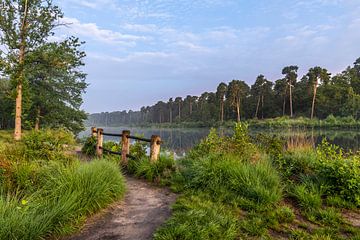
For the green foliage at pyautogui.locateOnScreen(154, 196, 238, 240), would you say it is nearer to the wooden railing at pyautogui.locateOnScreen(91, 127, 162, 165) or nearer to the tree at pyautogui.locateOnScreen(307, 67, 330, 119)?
the wooden railing at pyautogui.locateOnScreen(91, 127, 162, 165)

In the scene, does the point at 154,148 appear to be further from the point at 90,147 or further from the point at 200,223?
the point at 90,147

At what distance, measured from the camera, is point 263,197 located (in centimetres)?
442

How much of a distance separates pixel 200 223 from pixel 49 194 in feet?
8.11

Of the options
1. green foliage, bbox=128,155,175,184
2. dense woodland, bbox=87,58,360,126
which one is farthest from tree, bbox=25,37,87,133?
dense woodland, bbox=87,58,360,126

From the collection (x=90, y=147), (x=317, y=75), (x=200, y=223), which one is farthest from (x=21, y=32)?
(x=317, y=75)

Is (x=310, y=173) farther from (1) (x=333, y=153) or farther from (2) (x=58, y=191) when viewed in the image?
(2) (x=58, y=191)

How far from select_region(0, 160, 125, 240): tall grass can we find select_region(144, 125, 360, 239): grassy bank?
1321mm

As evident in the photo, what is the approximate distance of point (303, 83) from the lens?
65.2 m

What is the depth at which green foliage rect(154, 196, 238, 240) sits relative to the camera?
3035mm

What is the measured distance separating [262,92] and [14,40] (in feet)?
193

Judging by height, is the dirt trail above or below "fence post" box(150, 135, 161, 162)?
below

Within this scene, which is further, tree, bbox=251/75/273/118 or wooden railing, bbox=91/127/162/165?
tree, bbox=251/75/273/118

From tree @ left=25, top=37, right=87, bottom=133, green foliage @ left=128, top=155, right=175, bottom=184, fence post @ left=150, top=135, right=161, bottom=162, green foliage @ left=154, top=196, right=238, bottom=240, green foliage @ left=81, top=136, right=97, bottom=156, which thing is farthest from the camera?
tree @ left=25, top=37, right=87, bottom=133

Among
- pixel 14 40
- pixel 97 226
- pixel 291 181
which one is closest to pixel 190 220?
pixel 97 226
